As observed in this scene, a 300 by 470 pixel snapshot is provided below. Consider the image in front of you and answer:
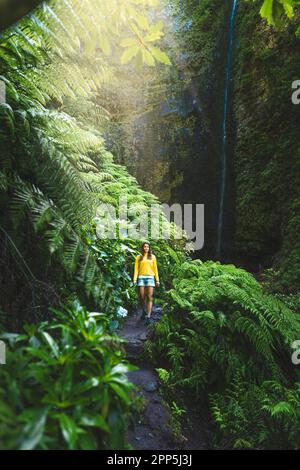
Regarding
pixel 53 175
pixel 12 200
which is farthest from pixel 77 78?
pixel 12 200

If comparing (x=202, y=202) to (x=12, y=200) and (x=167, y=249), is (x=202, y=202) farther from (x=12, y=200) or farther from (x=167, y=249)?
(x=12, y=200)

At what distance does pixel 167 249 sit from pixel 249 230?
3398 mm

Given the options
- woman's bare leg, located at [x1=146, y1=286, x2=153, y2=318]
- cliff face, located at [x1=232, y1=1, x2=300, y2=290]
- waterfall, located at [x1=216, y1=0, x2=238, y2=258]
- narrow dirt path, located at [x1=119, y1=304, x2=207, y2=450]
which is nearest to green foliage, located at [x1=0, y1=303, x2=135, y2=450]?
narrow dirt path, located at [x1=119, y1=304, x2=207, y2=450]

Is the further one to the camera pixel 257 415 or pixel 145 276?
pixel 145 276

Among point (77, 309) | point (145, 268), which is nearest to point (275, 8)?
point (77, 309)

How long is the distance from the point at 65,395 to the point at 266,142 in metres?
8.94

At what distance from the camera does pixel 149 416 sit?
11.6 feet

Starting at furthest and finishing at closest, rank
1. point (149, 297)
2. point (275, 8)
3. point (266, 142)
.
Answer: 1. point (266, 142)
2. point (149, 297)
3. point (275, 8)

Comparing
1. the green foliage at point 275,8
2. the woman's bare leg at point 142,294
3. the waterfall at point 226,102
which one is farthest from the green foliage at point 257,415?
the waterfall at point 226,102

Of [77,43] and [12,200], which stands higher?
[77,43]

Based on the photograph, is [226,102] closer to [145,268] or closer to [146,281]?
[145,268]

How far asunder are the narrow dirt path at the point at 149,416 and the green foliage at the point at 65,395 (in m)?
1.34

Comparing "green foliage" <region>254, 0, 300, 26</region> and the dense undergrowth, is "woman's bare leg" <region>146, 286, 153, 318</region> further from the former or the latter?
"green foliage" <region>254, 0, 300, 26</region>

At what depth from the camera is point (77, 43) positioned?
2.38 meters
